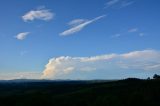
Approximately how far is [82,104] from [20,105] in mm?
75530

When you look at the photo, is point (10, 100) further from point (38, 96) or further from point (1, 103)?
point (38, 96)

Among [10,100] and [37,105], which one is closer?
[37,105]

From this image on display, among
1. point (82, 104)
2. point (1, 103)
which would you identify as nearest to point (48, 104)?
point (1, 103)

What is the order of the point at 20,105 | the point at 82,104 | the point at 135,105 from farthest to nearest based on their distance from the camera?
the point at 82,104 → the point at 135,105 → the point at 20,105

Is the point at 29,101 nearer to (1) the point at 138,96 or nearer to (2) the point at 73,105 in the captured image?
(1) the point at 138,96

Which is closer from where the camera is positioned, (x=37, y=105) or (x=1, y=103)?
(x=37, y=105)

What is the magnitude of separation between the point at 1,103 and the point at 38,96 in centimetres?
2304

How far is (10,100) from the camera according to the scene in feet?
483

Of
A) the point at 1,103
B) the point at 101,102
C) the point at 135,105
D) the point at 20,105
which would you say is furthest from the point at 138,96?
the point at 1,103

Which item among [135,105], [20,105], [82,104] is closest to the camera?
[20,105]

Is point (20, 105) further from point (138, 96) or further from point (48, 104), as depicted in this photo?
point (138, 96)

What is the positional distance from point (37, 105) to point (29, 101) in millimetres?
3787

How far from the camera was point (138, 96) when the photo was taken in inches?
5551

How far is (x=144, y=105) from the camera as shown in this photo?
140 m
